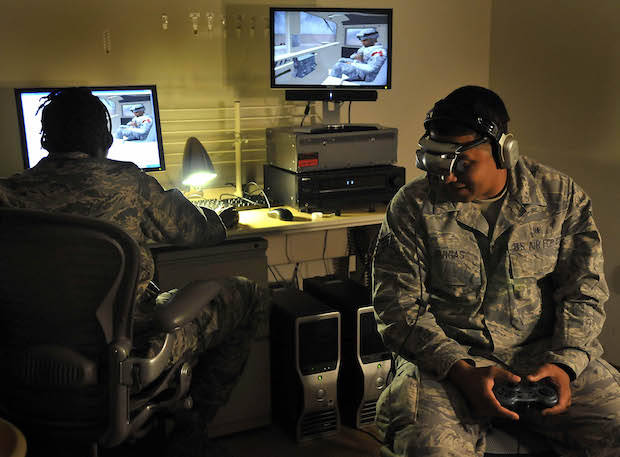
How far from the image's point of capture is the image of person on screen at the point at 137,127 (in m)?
2.57

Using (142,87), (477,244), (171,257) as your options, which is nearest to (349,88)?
(142,87)

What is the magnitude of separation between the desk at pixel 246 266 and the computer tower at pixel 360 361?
0.95 feet

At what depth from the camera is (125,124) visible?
2.56 meters

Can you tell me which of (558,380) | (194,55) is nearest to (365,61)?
(194,55)

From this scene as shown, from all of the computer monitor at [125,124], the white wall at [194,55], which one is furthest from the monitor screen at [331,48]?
the computer monitor at [125,124]

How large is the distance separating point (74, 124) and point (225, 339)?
0.80 m

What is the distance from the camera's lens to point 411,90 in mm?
3330

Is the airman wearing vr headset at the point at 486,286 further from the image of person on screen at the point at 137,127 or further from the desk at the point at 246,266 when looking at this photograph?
the image of person on screen at the point at 137,127

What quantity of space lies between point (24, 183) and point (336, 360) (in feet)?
3.99

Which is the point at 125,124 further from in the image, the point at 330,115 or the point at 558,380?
the point at 558,380

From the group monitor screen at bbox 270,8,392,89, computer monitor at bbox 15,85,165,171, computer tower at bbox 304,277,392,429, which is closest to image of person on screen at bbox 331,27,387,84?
monitor screen at bbox 270,8,392,89

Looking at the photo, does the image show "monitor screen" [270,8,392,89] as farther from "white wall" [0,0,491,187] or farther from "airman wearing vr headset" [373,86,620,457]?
"airman wearing vr headset" [373,86,620,457]

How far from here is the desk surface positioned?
2389 mm

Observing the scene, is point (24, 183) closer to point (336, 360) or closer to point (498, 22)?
point (336, 360)
